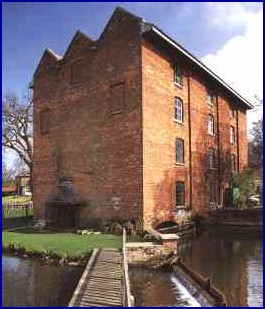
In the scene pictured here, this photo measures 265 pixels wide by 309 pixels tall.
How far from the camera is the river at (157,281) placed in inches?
429

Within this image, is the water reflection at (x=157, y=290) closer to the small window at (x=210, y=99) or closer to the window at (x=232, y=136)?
the small window at (x=210, y=99)

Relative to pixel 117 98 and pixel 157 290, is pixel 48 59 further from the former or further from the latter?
pixel 157 290

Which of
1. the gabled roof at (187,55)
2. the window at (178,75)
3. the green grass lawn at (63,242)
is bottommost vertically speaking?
the green grass lawn at (63,242)

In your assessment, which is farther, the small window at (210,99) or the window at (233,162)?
the window at (233,162)

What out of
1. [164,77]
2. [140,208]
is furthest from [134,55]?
[140,208]

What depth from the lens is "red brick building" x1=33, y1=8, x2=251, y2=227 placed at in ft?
72.1

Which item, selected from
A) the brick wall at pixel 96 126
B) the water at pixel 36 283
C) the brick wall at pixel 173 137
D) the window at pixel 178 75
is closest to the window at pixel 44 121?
the brick wall at pixel 96 126

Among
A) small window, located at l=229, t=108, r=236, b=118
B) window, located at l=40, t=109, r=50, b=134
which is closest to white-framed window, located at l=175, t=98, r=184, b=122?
window, located at l=40, t=109, r=50, b=134

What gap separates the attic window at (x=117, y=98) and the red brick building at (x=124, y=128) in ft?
0.19

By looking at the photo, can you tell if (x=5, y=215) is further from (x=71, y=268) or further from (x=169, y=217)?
(x=71, y=268)

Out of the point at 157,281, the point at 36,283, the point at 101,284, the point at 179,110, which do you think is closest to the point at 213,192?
the point at 179,110

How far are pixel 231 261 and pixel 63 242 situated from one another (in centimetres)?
684

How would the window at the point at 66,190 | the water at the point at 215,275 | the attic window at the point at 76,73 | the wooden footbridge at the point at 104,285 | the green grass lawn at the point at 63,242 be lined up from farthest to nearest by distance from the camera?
the attic window at the point at 76,73 < the window at the point at 66,190 < the green grass lawn at the point at 63,242 < the water at the point at 215,275 < the wooden footbridge at the point at 104,285

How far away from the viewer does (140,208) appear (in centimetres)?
2116
